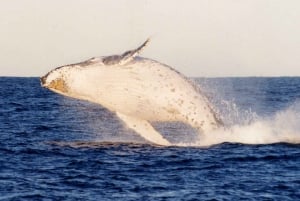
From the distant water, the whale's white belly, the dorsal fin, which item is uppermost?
the dorsal fin

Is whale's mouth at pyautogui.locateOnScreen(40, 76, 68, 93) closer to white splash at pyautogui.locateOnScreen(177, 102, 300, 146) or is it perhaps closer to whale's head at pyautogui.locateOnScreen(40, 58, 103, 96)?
whale's head at pyautogui.locateOnScreen(40, 58, 103, 96)

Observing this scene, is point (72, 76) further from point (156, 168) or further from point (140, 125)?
Result: point (156, 168)

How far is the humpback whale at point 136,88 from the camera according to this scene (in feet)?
72.4

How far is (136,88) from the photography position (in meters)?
22.1

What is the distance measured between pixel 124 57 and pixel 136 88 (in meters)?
1.08

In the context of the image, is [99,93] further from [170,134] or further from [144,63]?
[170,134]

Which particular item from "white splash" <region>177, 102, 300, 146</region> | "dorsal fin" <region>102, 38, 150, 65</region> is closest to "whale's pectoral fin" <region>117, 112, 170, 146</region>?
"white splash" <region>177, 102, 300, 146</region>

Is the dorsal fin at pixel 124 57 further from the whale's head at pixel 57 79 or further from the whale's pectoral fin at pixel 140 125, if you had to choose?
the whale's pectoral fin at pixel 140 125

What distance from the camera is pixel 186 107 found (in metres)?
22.4

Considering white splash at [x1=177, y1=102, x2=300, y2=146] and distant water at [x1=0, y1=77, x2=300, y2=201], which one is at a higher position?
white splash at [x1=177, y1=102, x2=300, y2=146]

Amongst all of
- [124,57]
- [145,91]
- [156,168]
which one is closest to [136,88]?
[145,91]

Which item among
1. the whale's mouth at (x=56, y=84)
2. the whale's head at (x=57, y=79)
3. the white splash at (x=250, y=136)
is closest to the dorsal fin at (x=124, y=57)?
the whale's head at (x=57, y=79)

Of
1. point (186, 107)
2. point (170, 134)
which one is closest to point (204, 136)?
point (186, 107)

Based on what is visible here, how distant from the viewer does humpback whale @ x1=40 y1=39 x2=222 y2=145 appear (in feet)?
72.4
